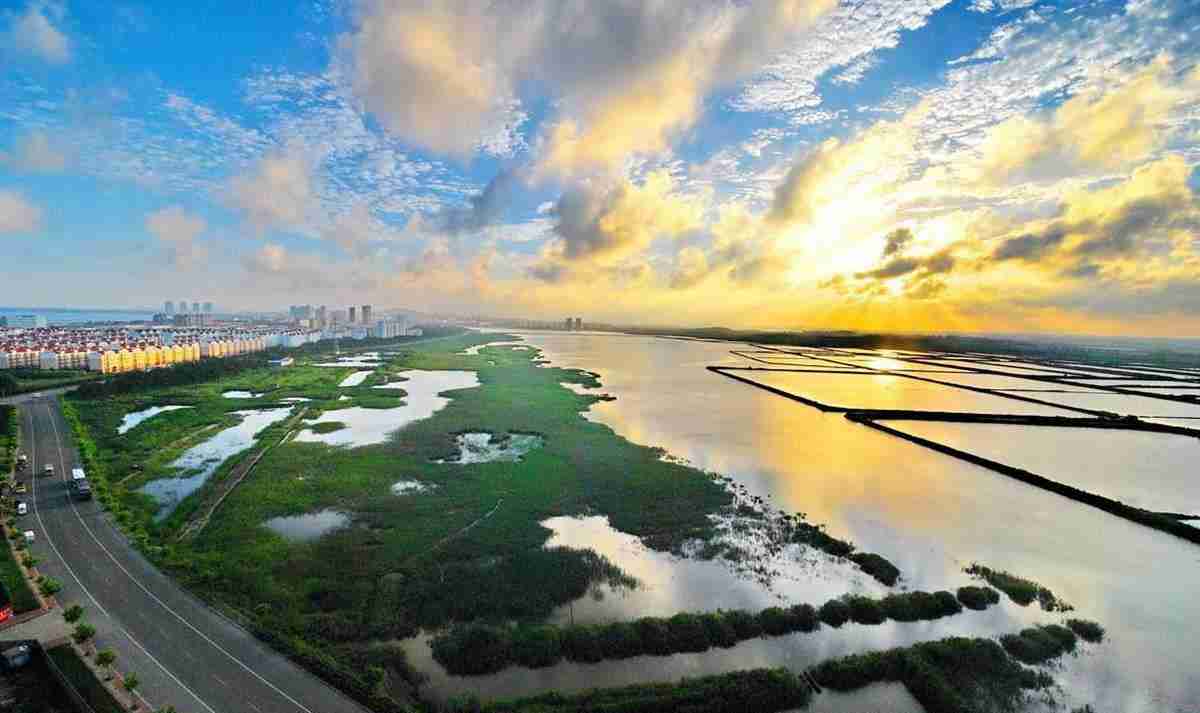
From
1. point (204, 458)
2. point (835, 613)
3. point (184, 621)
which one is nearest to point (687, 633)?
point (835, 613)

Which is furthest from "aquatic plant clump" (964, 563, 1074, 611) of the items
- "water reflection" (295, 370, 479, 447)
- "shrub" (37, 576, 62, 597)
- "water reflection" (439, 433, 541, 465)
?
"water reflection" (295, 370, 479, 447)

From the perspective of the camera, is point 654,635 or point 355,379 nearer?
point 654,635

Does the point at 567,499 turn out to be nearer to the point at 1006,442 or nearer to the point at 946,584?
the point at 946,584

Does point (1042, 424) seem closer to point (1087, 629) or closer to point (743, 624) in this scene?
point (1087, 629)

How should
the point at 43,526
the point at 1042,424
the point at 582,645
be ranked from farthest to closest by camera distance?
the point at 1042,424 → the point at 43,526 → the point at 582,645

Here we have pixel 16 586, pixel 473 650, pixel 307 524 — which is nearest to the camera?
pixel 473 650

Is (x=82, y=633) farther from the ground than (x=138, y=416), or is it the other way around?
(x=82, y=633)

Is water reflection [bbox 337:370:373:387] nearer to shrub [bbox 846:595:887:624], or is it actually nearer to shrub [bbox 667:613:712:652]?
shrub [bbox 667:613:712:652]
